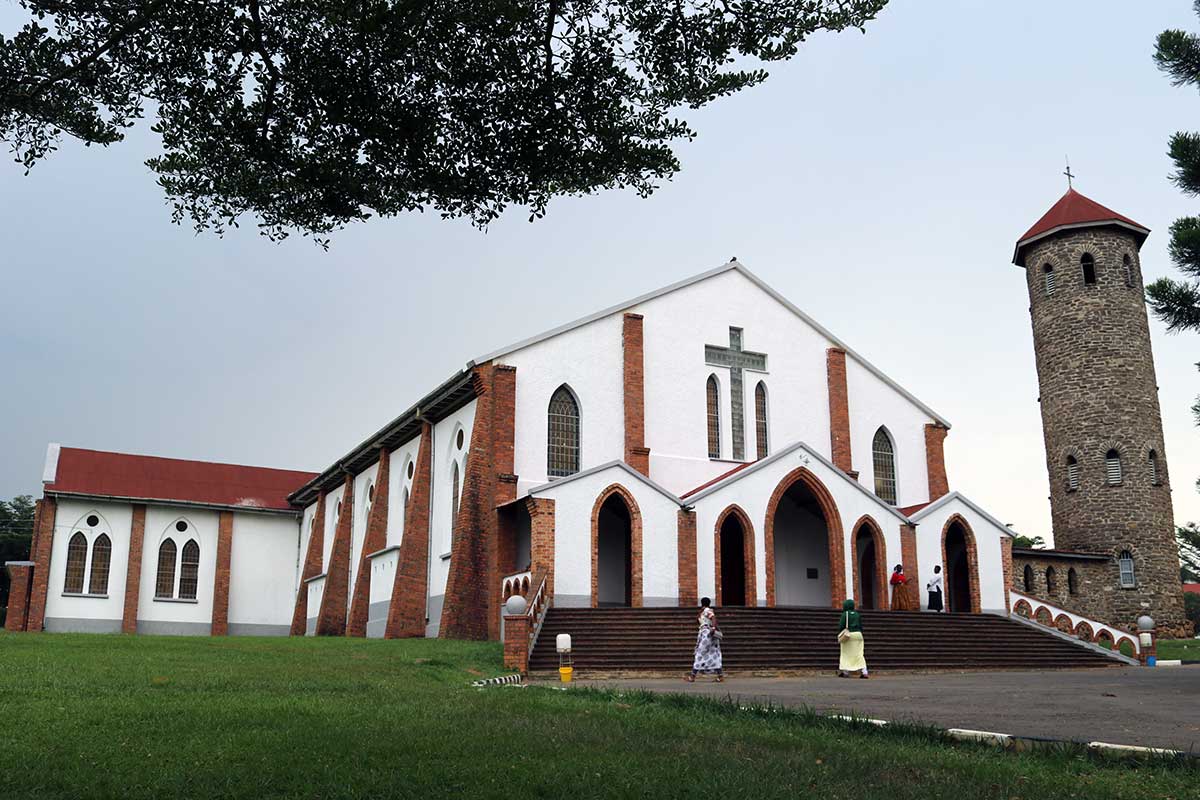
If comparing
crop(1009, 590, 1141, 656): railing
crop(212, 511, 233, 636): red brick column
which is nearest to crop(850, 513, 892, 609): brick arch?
crop(1009, 590, 1141, 656): railing

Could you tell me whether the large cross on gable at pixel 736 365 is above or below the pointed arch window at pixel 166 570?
above

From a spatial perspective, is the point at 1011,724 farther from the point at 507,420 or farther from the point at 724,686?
the point at 507,420

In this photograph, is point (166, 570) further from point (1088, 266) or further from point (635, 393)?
point (1088, 266)

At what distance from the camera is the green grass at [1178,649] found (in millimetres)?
28719

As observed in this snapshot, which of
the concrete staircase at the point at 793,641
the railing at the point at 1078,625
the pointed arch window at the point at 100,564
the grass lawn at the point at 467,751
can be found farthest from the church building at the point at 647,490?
the grass lawn at the point at 467,751

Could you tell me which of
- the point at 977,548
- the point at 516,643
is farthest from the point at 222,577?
the point at 977,548

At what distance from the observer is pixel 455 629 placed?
86.8 ft

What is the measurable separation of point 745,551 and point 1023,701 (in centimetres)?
1440

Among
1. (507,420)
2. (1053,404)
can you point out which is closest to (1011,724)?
(507,420)

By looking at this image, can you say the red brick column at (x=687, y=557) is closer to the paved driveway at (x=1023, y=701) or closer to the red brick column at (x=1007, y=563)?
the paved driveway at (x=1023, y=701)

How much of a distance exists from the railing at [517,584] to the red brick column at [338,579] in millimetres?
13117

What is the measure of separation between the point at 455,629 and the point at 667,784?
20.0 metres

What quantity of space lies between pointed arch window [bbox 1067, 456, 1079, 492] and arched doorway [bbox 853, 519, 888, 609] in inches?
428

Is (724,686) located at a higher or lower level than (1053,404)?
lower
